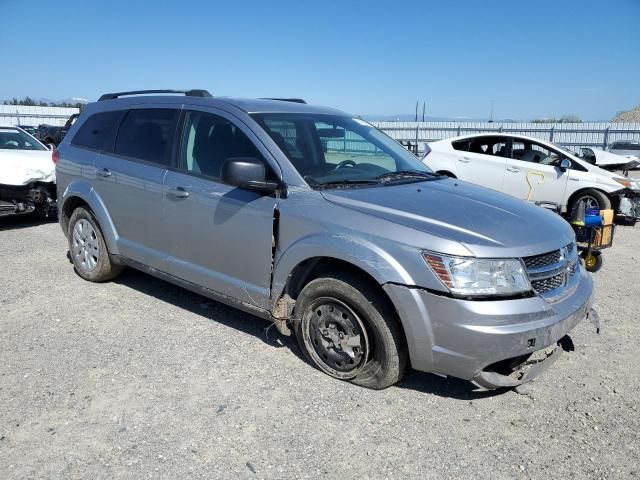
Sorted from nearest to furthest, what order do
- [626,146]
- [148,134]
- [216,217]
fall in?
[216,217], [148,134], [626,146]

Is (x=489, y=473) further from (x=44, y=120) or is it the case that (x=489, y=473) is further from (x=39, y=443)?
(x=44, y=120)

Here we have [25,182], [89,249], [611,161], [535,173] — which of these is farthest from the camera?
[611,161]

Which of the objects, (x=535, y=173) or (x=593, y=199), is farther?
(x=535, y=173)

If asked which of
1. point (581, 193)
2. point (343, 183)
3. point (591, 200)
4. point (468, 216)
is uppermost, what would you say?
point (343, 183)

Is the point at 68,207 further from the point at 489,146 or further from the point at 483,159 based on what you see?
the point at 489,146

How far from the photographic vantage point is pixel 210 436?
2900 mm

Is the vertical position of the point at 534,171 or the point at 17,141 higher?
the point at 17,141

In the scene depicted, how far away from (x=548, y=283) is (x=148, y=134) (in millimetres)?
3519

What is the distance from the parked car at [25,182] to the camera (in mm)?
7953

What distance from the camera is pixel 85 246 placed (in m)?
5.40

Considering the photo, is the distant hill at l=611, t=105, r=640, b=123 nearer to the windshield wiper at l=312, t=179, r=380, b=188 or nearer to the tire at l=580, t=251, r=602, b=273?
the tire at l=580, t=251, r=602, b=273

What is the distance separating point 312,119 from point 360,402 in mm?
2318

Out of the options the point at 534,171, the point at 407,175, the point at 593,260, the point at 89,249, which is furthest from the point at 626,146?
the point at 89,249

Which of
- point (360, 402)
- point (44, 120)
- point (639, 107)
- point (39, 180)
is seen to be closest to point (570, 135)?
point (39, 180)
